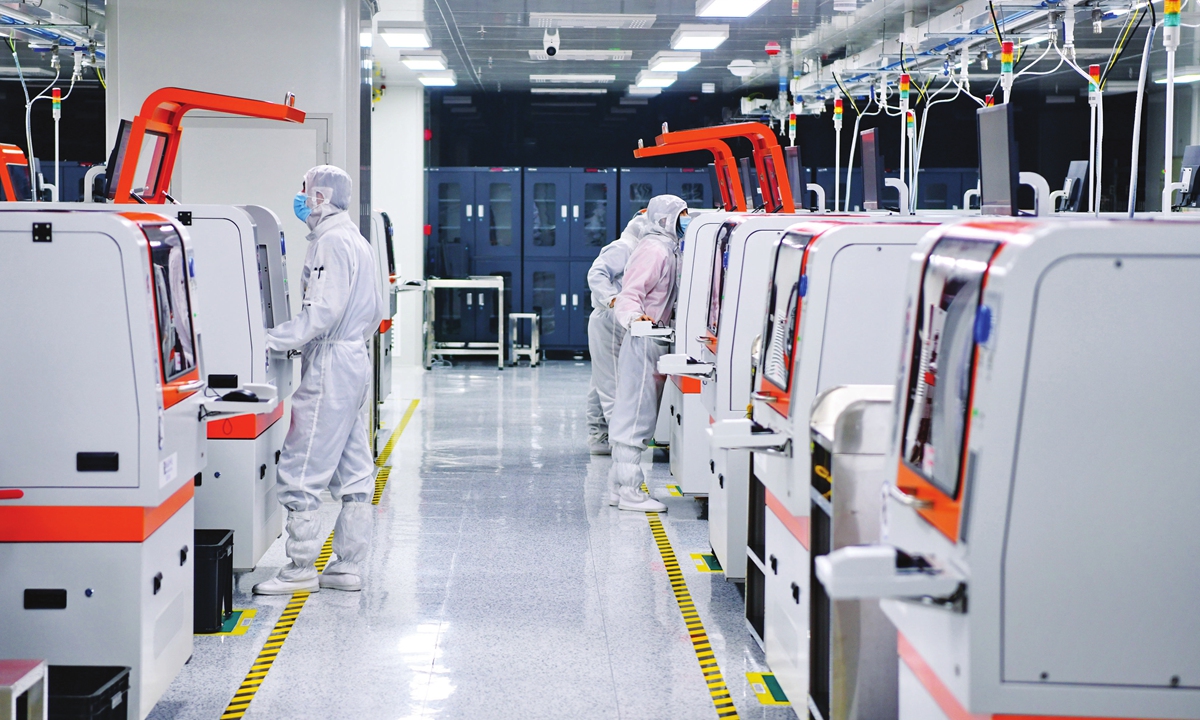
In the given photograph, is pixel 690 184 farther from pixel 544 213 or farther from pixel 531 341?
pixel 531 341

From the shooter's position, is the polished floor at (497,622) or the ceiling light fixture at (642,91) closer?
the polished floor at (497,622)

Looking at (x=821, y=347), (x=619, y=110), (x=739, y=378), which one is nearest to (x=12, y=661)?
(x=821, y=347)

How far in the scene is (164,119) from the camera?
16.6 ft

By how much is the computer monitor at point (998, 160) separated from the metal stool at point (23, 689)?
242cm

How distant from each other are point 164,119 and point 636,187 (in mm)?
8767

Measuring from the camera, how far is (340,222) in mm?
Result: 4664

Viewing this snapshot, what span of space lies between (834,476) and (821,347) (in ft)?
1.71

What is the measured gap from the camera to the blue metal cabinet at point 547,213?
44.0 ft

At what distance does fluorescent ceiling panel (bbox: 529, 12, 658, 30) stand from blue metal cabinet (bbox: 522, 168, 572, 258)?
14.6 feet

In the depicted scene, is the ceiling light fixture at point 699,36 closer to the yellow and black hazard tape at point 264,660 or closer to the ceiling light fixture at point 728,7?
the ceiling light fixture at point 728,7

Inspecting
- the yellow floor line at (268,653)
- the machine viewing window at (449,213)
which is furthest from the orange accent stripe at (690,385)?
the machine viewing window at (449,213)

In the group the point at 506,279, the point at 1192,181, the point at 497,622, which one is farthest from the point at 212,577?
the point at 506,279

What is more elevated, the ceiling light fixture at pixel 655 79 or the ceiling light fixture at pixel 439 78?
the ceiling light fixture at pixel 655 79

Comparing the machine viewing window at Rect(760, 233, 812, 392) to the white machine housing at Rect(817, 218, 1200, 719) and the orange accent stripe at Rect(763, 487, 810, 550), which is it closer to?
the orange accent stripe at Rect(763, 487, 810, 550)
